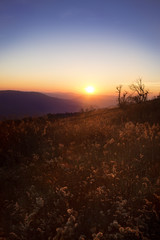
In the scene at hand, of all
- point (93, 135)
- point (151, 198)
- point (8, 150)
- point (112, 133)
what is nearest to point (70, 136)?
point (93, 135)

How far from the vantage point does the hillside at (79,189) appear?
10.8 feet

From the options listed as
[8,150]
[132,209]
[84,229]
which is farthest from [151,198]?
[8,150]

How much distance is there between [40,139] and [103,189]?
3.59 m

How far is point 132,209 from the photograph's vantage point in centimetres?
360

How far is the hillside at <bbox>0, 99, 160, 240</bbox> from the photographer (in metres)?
3.28

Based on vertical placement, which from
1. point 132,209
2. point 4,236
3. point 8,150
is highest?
point 8,150

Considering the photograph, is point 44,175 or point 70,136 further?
point 70,136

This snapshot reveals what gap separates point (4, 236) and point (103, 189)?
6.99 feet

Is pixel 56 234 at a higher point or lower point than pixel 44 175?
lower

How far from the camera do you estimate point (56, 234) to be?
3.27 meters

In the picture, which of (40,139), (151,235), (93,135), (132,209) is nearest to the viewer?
(151,235)

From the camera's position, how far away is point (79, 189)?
417cm

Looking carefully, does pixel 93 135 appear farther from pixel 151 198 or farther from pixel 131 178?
pixel 151 198

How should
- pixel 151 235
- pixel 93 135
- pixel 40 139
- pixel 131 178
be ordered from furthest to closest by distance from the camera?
pixel 93 135 → pixel 40 139 → pixel 131 178 → pixel 151 235
